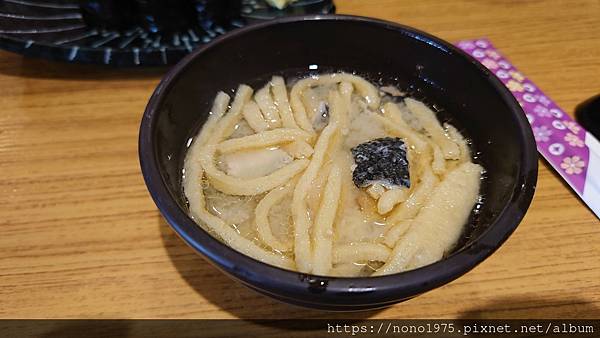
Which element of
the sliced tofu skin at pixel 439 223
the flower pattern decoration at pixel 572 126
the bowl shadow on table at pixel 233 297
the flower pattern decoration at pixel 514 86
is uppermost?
the flower pattern decoration at pixel 514 86

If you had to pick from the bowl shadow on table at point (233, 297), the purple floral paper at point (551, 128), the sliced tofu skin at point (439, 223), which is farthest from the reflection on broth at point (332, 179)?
the purple floral paper at point (551, 128)

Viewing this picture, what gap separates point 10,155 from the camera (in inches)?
50.6

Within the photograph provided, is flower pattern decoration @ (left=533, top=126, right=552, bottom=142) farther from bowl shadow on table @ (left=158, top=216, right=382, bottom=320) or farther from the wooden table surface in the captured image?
bowl shadow on table @ (left=158, top=216, right=382, bottom=320)

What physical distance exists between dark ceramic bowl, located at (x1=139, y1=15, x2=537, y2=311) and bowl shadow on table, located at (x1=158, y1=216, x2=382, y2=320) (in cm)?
19

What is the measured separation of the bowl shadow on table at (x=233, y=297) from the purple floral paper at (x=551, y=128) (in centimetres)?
61

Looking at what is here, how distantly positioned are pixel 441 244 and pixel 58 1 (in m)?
1.50

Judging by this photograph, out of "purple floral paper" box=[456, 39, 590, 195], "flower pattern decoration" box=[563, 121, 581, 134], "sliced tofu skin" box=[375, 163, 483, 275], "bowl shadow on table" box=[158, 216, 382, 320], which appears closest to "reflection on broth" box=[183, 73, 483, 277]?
"sliced tofu skin" box=[375, 163, 483, 275]

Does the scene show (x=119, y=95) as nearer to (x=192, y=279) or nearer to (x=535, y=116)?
(x=192, y=279)

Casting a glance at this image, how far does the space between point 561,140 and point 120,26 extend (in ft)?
4.40

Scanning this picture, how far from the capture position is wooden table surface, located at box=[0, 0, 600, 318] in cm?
100

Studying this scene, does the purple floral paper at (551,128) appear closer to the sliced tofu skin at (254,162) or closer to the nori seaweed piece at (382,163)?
the nori seaweed piece at (382,163)

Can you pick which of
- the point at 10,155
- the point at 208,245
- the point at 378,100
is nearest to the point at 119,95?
the point at 10,155

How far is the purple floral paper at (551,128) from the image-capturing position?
1222mm

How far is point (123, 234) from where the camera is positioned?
1124 millimetres
